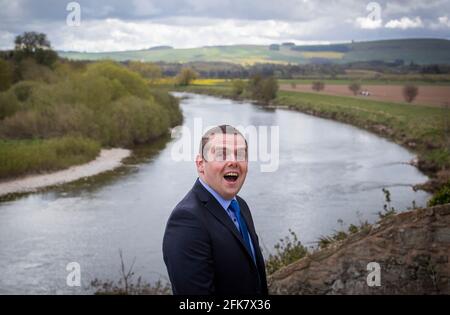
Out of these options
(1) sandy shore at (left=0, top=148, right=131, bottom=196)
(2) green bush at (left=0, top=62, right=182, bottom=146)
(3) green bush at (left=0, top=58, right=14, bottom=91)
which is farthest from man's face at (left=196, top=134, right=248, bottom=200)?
(3) green bush at (left=0, top=58, right=14, bottom=91)

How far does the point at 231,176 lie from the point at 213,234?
0.63ft

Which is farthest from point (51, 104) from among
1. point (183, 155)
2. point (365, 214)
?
point (365, 214)

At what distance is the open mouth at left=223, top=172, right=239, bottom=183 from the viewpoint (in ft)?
5.86

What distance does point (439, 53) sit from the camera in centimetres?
3028

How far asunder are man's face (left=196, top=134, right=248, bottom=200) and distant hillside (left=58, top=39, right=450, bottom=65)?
2700cm

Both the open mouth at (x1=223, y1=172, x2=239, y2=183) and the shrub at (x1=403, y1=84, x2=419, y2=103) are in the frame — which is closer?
the open mouth at (x1=223, y1=172, x2=239, y2=183)

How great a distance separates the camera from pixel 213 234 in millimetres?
1734

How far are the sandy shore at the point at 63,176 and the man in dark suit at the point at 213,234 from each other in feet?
59.6

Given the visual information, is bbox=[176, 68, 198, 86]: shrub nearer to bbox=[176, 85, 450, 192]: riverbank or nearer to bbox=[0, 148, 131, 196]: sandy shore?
bbox=[176, 85, 450, 192]: riverbank

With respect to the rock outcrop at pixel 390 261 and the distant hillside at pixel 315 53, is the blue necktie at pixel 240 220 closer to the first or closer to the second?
the rock outcrop at pixel 390 261

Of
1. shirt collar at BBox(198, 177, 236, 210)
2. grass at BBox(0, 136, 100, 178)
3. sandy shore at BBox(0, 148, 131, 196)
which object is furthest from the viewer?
grass at BBox(0, 136, 100, 178)

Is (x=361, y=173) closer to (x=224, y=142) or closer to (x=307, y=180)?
(x=307, y=180)

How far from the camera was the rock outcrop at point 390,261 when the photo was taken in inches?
175
